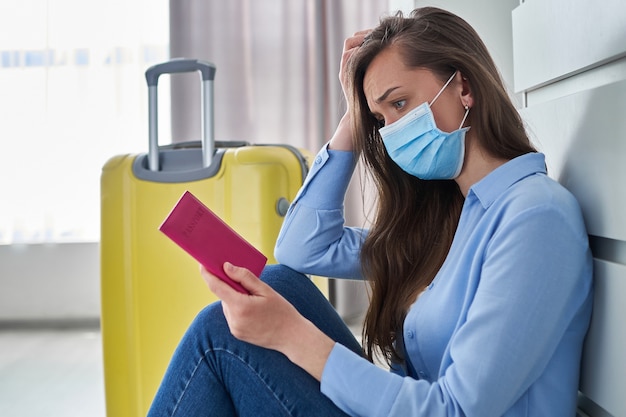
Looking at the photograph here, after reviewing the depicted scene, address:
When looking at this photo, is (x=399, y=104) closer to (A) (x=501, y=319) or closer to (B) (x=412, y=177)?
(B) (x=412, y=177)

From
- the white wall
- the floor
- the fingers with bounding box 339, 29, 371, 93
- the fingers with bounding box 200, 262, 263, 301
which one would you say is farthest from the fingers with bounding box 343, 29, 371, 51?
the white wall

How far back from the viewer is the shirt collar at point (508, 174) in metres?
0.90

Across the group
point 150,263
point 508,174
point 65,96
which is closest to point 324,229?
point 508,174

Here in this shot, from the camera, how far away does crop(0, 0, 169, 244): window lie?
3.45m

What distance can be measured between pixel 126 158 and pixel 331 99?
1.71 meters

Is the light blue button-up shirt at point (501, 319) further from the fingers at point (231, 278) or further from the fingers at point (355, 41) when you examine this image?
the fingers at point (355, 41)

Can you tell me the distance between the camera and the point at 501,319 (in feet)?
2.52

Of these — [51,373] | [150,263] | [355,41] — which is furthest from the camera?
[51,373]

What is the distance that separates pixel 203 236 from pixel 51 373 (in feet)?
6.83

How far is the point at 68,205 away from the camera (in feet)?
11.4

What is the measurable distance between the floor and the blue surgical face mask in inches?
62.0

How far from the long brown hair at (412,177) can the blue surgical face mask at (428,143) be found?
4 cm

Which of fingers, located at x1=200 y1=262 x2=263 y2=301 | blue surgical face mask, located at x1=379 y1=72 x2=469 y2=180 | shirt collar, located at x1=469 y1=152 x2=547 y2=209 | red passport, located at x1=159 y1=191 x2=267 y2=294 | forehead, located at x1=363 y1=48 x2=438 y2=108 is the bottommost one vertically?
fingers, located at x1=200 y1=262 x2=263 y2=301

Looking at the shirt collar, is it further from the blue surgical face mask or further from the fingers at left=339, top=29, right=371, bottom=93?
the fingers at left=339, top=29, right=371, bottom=93
